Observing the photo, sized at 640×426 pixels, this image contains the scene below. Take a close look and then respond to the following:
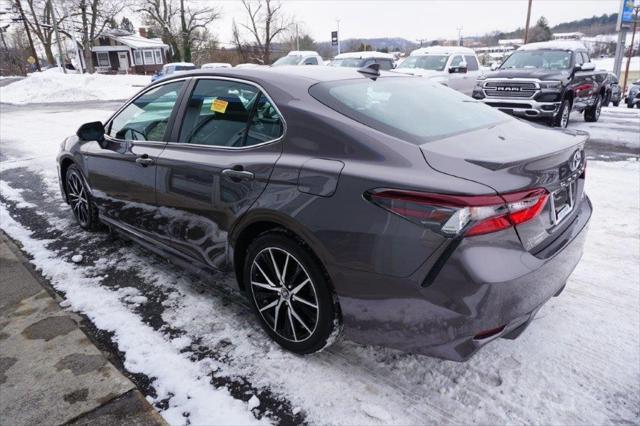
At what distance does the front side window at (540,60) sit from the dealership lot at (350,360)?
819 cm

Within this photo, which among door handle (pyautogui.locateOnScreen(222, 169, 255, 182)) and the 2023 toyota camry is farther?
door handle (pyautogui.locateOnScreen(222, 169, 255, 182))

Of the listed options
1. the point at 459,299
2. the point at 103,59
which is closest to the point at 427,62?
the point at 459,299

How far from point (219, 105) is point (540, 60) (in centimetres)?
1067

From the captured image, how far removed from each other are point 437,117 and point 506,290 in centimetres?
120

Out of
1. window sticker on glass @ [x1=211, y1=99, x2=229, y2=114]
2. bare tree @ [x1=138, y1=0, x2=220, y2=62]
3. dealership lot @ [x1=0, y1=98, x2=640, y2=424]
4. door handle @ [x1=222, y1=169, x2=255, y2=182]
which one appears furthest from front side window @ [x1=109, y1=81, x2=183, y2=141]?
bare tree @ [x1=138, y1=0, x2=220, y2=62]

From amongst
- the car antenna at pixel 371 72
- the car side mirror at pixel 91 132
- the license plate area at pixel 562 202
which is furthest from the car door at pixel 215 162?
the license plate area at pixel 562 202

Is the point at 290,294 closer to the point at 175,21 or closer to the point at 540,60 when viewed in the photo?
the point at 540,60

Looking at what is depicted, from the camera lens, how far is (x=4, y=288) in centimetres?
357

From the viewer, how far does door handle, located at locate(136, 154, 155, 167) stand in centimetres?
332

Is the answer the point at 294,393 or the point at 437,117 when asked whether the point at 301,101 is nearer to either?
the point at 437,117

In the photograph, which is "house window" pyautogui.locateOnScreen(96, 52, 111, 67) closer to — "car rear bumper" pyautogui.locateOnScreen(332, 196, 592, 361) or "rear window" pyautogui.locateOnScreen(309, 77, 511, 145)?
"rear window" pyautogui.locateOnScreen(309, 77, 511, 145)

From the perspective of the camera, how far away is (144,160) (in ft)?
11.0

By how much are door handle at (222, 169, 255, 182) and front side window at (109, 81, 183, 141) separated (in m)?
0.94

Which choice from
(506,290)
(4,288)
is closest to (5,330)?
(4,288)
